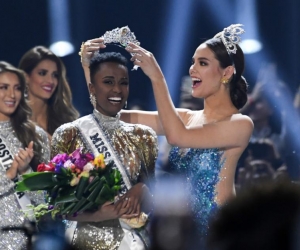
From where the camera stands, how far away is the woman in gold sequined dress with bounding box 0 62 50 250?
3717 mm

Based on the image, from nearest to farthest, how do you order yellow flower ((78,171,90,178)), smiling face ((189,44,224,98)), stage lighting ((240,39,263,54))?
yellow flower ((78,171,90,178))
smiling face ((189,44,224,98))
stage lighting ((240,39,263,54))

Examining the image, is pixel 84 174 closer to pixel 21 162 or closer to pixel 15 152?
pixel 21 162

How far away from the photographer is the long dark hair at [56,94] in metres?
4.68

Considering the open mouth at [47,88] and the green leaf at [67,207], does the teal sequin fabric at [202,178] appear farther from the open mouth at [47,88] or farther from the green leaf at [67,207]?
the open mouth at [47,88]

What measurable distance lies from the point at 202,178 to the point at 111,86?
1.78 ft

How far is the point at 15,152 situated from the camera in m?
3.84

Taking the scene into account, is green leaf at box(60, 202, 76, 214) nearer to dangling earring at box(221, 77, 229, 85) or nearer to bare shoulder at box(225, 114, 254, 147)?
bare shoulder at box(225, 114, 254, 147)

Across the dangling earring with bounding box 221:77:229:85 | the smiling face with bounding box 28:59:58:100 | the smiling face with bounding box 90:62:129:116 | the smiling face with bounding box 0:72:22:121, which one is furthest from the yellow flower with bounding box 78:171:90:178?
the smiling face with bounding box 28:59:58:100

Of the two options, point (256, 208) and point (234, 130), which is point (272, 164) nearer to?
point (234, 130)

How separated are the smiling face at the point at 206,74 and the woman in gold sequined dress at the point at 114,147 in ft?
0.93

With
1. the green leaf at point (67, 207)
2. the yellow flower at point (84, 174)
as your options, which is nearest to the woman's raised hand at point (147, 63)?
the yellow flower at point (84, 174)

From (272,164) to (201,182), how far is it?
6.59 feet

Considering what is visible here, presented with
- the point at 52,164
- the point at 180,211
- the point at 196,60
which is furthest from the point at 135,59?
the point at 180,211

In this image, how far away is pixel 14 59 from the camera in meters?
5.35
